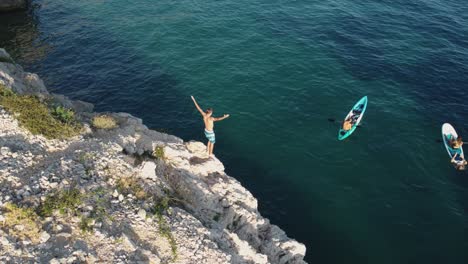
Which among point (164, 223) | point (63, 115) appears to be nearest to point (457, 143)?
point (164, 223)

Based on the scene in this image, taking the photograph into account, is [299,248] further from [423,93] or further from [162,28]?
[162,28]

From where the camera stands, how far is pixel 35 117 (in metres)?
19.9

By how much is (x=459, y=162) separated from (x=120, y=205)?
2538 cm

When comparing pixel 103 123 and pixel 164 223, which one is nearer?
pixel 164 223

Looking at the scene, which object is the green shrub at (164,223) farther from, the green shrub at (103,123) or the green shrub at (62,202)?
the green shrub at (103,123)

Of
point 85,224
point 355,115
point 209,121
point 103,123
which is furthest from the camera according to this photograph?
point 355,115

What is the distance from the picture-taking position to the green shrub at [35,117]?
63.1 feet

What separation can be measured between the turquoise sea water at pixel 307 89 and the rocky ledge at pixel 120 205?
17.9 feet

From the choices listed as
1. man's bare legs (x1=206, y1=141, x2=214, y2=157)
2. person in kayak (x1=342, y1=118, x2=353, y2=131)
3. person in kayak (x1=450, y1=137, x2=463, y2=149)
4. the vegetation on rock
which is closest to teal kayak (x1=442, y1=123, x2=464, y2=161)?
person in kayak (x1=450, y1=137, x2=463, y2=149)

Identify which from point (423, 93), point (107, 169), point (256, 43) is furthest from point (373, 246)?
point (256, 43)

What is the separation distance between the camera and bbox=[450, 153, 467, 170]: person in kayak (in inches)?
1117

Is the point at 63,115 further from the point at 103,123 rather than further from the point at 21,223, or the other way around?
the point at 21,223

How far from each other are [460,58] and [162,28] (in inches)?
1324

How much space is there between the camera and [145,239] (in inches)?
595
